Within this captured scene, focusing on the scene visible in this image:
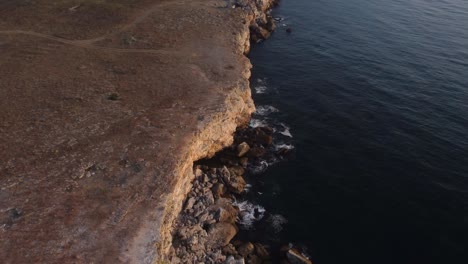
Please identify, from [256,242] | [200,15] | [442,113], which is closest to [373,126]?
[442,113]

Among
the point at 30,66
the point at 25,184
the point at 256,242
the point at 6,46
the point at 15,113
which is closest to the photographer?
the point at 25,184

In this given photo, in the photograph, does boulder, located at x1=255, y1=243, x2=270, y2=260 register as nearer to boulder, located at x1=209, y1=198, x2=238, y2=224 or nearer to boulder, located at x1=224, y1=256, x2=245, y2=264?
boulder, located at x1=224, y1=256, x2=245, y2=264

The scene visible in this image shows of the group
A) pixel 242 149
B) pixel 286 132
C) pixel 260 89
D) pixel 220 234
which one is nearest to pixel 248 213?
pixel 220 234

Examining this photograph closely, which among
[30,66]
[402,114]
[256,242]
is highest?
[30,66]

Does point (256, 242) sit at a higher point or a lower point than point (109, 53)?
lower

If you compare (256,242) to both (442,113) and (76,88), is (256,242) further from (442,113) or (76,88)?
(442,113)

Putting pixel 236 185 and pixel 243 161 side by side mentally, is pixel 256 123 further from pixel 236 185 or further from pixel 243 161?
pixel 236 185
